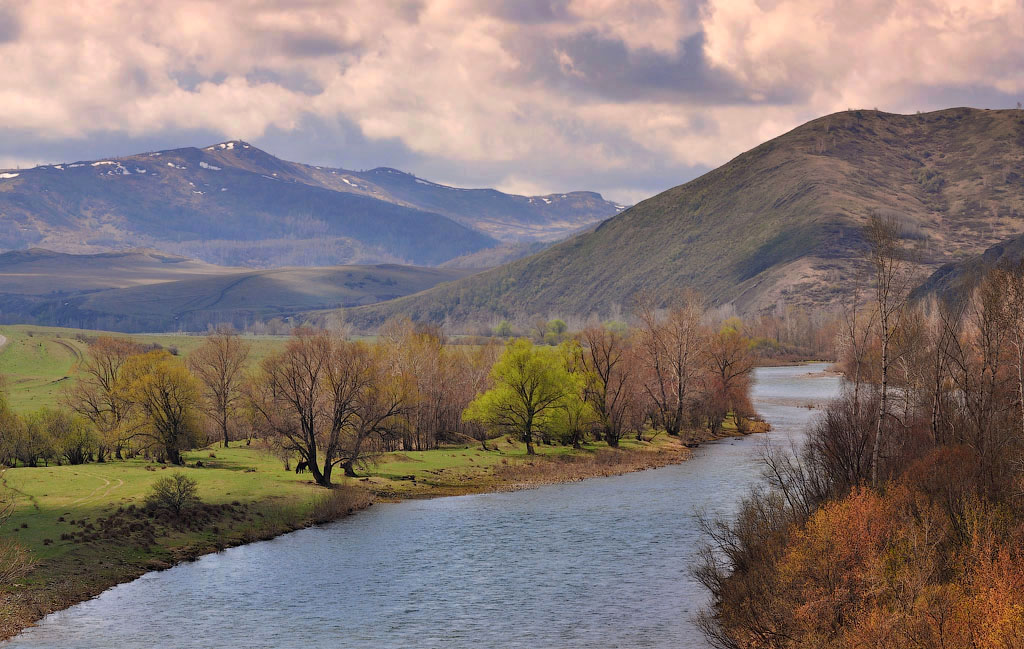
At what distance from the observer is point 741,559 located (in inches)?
1517

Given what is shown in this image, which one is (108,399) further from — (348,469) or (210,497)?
(210,497)

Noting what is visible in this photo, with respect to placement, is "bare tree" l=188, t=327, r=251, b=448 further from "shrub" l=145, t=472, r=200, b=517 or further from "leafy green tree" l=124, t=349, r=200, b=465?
"shrub" l=145, t=472, r=200, b=517

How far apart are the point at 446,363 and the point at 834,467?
76.7m

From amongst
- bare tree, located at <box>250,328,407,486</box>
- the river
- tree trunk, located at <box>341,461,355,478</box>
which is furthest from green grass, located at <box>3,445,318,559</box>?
the river

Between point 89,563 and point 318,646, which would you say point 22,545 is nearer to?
point 89,563

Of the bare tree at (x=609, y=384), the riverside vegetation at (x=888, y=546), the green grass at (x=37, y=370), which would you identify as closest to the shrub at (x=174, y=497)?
the riverside vegetation at (x=888, y=546)

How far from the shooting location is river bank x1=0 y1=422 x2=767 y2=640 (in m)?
47.3

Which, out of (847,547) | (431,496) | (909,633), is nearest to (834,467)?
(847,547)

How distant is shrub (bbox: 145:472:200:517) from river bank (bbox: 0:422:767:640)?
136 cm

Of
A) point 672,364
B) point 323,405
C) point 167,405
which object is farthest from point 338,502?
point 672,364

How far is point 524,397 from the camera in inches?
3819

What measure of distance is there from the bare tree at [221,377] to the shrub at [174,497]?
132ft

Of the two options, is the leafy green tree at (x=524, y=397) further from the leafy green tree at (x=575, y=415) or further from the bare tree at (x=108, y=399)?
the bare tree at (x=108, y=399)

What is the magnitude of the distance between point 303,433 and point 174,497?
1632 cm
